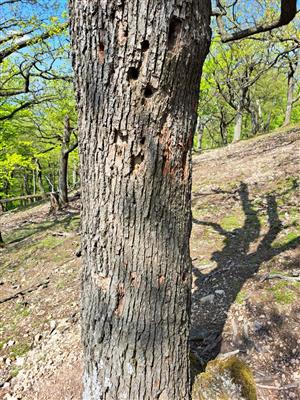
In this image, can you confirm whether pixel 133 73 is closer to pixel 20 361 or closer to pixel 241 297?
pixel 241 297

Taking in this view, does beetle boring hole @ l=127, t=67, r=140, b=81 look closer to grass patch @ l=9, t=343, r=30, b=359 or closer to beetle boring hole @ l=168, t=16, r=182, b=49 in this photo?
beetle boring hole @ l=168, t=16, r=182, b=49

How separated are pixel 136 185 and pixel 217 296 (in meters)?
2.36

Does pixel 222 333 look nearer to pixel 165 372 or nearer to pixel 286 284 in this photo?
pixel 286 284

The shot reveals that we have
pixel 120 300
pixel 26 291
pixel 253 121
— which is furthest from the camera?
pixel 253 121

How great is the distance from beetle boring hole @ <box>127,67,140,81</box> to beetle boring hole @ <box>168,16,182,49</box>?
21cm

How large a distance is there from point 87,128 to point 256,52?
1873cm

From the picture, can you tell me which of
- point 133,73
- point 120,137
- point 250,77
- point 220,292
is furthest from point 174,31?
point 250,77

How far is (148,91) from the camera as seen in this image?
1.48 meters

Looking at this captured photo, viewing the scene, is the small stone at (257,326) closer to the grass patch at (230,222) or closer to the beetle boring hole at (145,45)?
the grass patch at (230,222)

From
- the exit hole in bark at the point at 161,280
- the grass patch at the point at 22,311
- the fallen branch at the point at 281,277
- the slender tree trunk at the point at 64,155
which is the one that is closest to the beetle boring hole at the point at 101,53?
the exit hole in bark at the point at 161,280

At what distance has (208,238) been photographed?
198 inches

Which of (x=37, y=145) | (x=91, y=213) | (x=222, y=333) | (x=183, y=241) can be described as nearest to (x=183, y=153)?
(x=183, y=241)

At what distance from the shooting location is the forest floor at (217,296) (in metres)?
2.65

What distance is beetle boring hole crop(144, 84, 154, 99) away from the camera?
4.81 ft
